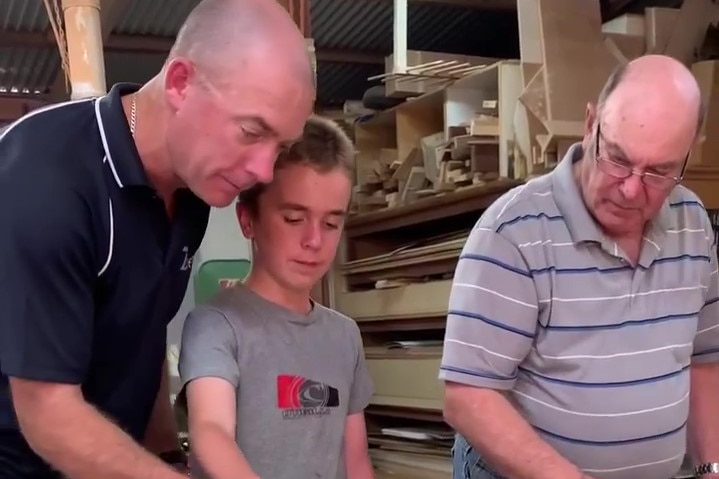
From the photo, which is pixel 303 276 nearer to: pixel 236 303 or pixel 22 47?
pixel 236 303

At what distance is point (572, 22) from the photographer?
2701mm

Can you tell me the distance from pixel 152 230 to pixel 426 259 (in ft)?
6.79

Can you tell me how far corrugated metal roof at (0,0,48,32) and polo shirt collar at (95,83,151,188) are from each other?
228 centimetres

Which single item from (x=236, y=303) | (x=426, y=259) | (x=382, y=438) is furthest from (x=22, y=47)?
(x=236, y=303)

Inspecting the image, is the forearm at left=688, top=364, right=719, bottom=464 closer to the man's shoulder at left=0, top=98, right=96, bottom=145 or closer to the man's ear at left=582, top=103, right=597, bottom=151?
the man's ear at left=582, top=103, right=597, bottom=151

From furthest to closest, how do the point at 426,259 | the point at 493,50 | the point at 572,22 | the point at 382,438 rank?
the point at 493,50 → the point at 382,438 → the point at 426,259 → the point at 572,22

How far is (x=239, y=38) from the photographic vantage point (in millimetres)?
1123

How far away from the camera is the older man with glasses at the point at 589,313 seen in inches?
54.1

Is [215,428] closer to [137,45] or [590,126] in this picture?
[590,126]

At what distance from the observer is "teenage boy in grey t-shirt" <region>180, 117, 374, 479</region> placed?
128cm

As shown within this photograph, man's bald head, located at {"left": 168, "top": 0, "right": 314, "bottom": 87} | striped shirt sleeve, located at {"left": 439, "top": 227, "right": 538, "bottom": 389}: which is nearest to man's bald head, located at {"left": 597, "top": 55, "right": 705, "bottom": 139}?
striped shirt sleeve, located at {"left": 439, "top": 227, "right": 538, "bottom": 389}

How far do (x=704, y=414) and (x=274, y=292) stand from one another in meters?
0.84

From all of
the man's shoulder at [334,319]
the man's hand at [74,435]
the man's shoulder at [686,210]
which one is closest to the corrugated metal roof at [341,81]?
the man's shoulder at [686,210]

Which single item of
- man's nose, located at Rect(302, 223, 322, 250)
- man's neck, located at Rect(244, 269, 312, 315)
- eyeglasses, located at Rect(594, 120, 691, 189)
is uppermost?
eyeglasses, located at Rect(594, 120, 691, 189)
